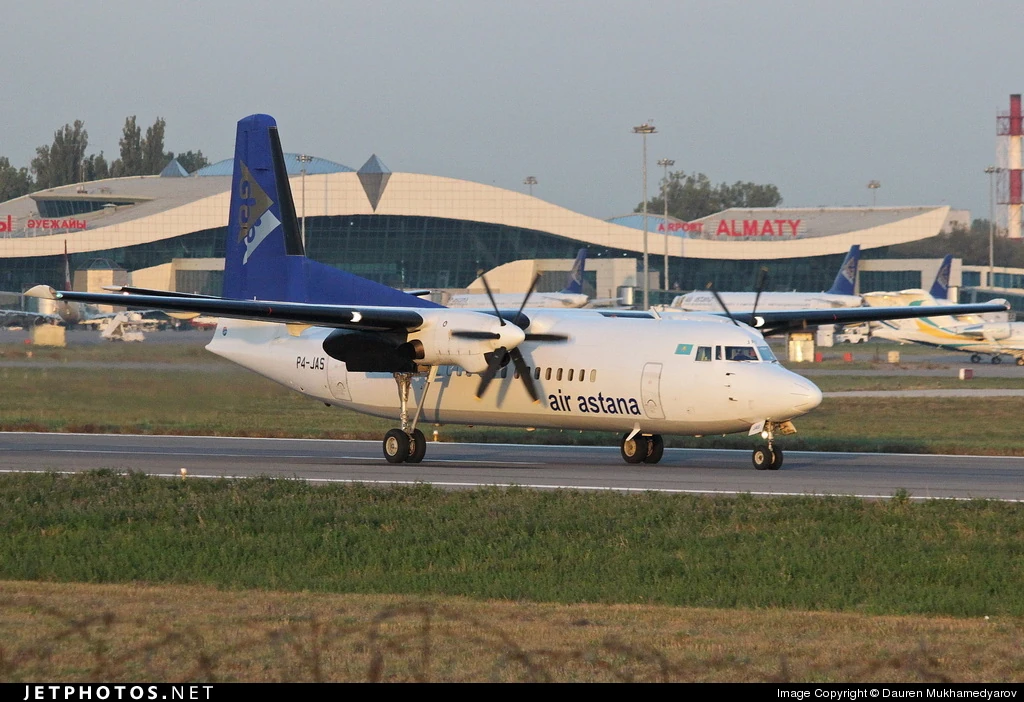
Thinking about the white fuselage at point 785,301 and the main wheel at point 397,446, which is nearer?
the main wheel at point 397,446

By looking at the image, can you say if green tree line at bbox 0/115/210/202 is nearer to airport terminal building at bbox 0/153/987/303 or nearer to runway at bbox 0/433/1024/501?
airport terminal building at bbox 0/153/987/303

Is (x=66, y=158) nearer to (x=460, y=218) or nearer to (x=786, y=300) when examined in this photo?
(x=460, y=218)

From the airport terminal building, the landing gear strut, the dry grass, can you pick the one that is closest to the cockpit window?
the landing gear strut

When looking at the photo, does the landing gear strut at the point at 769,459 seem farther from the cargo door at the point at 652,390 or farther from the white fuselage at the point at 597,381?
the cargo door at the point at 652,390

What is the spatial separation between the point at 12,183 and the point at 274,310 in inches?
5867

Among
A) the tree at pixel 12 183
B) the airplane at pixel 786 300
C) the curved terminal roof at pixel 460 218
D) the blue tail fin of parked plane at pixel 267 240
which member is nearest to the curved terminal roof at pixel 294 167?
the curved terminal roof at pixel 460 218

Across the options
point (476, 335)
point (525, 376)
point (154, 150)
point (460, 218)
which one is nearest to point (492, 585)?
point (476, 335)

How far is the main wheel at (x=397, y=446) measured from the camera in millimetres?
24719

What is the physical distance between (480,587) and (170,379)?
17613 millimetres

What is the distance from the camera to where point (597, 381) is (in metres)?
23.1

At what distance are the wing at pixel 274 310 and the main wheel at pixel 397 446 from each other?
2.84 meters

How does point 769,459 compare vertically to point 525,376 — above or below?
below

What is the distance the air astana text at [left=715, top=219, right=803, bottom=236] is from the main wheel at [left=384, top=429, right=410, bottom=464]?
96870 millimetres

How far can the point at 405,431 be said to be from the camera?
2488 cm
